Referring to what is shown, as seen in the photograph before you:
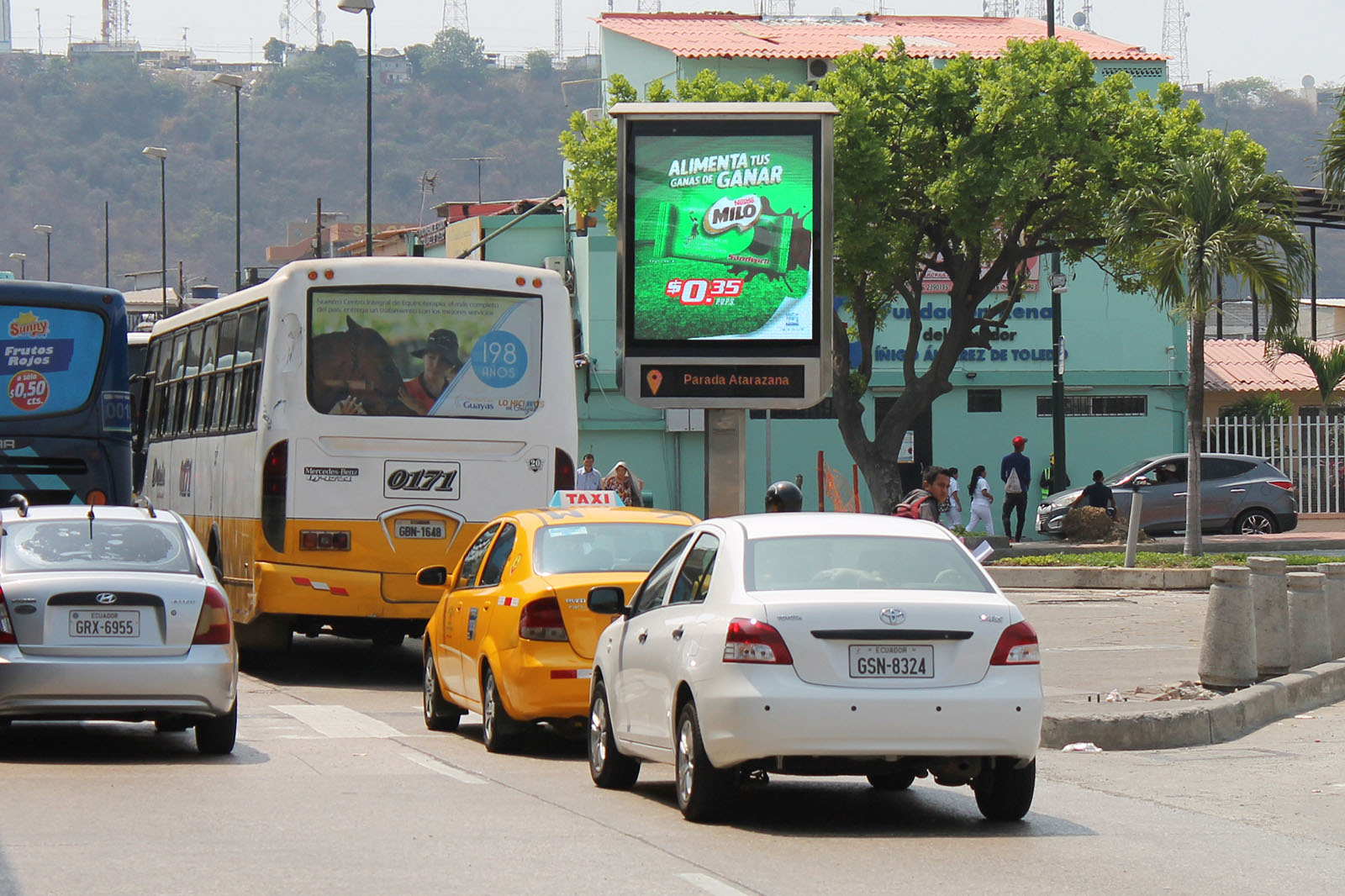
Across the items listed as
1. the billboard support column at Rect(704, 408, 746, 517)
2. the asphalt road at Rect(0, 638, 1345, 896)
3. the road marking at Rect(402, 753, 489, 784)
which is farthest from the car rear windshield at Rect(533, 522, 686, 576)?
the billboard support column at Rect(704, 408, 746, 517)

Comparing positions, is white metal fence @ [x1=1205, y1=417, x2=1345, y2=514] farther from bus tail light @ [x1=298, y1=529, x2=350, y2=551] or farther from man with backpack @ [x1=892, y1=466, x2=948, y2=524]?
bus tail light @ [x1=298, y1=529, x2=350, y2=551]

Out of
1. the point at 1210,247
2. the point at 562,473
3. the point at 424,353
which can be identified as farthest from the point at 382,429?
the point at 1210,247

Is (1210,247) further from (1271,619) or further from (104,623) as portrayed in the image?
(104,623)

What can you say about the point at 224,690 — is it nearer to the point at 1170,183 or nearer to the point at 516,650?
the point at 516,650

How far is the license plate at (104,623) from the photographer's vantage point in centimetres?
1110

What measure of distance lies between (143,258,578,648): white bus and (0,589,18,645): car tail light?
540cm

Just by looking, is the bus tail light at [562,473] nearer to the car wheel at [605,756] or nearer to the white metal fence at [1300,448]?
the car wheel at [605,756]

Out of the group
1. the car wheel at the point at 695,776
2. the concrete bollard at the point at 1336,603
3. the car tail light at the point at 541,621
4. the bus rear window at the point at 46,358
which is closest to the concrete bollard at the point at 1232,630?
the concrete bollard at the point at 1336,603

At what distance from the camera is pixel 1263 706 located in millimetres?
13344

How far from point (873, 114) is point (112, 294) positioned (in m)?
16.1

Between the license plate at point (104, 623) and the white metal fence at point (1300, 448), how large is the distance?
3200 cm

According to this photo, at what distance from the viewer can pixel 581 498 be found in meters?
15.4

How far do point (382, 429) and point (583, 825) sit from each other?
327 inches

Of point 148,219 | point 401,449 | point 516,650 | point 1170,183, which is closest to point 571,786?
point 516,650
